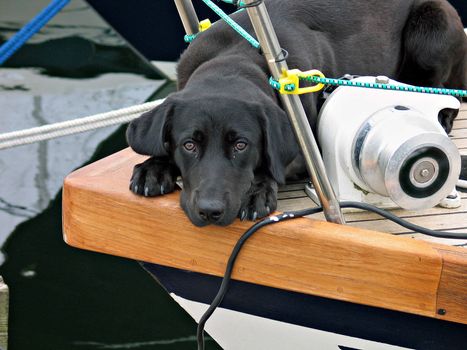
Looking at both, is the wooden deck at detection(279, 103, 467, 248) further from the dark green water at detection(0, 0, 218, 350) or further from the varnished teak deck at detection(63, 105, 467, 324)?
the dark green water at detection(0, 0, 218, 350)

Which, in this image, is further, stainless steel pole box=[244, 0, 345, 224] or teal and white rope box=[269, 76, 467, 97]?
teal and white rope box=[269, 76, 467, 97]

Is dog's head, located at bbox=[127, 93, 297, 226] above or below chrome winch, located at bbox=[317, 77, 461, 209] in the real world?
above

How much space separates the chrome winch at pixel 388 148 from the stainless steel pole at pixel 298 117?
0.53 ft

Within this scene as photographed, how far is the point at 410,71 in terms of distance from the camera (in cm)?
366

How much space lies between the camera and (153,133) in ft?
8.47

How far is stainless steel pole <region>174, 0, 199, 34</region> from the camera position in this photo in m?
3.24

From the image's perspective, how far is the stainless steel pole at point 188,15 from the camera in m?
3.24

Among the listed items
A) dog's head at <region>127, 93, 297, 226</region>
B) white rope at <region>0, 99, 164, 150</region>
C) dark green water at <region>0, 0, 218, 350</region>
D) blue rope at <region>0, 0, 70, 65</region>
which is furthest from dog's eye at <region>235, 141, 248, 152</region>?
dark green water at <region>0, 0, 218, 350</region>

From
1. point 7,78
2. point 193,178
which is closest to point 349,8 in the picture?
point 193,178

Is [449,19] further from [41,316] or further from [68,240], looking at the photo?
[41,316]

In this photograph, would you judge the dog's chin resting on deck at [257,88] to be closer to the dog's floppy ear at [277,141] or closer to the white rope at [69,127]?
the dog's floppy ear at [277,141]

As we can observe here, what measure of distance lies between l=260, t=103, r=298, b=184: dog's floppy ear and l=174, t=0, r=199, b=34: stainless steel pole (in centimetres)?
81

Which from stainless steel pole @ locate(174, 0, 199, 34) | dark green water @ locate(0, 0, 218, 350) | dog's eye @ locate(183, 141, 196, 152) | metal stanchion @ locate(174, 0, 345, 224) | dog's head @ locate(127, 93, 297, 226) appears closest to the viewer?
metal stanchion @ locate(174, 0, 345, 224)

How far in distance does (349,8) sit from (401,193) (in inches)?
50.0
